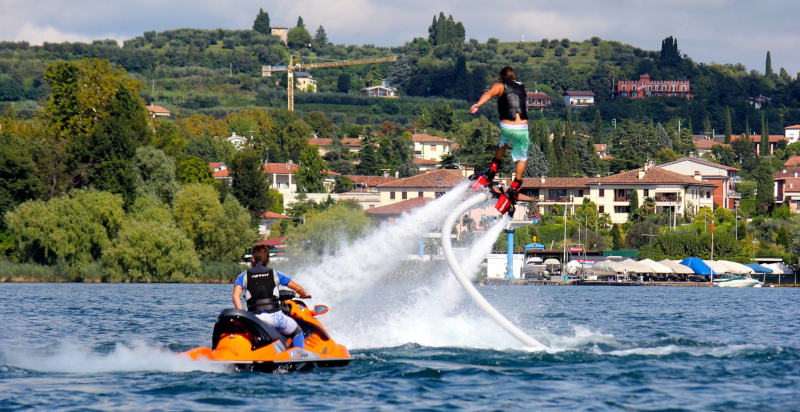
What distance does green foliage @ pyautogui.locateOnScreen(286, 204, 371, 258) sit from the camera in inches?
2749

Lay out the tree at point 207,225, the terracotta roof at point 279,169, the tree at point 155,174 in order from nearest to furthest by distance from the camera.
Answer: the tree at point 207,225 < the tree at point 155,174 < the terracotta roof at point 279,169

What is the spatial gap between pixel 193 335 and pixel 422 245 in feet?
22.8

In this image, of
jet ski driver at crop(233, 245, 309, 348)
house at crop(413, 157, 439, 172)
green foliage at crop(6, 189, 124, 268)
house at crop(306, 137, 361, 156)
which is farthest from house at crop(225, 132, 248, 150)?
jet ski driver at crop(233, 245, 309, 348)

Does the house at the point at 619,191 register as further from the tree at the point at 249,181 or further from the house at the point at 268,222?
the tree at the point at 249,181

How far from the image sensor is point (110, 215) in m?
68.6

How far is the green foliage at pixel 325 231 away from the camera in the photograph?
69.8 metres

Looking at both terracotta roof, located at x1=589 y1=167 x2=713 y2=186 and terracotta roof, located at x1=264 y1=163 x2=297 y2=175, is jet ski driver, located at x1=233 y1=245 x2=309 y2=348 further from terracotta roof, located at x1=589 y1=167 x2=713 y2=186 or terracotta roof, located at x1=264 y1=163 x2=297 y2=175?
terracotta roof, located at x1=264 y1=163 x2=297 y2=175

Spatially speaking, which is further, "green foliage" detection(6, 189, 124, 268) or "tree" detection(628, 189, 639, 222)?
"tree" detection(628, 189, 639, 222)

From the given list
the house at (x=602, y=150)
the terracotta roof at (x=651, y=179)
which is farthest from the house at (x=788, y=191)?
the house at (x=602, y=150)

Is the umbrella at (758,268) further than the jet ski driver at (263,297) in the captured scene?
Yes

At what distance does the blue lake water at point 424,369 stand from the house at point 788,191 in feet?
369

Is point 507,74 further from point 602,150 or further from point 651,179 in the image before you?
point 602,150

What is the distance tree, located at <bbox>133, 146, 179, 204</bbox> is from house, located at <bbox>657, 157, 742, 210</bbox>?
86.6 m

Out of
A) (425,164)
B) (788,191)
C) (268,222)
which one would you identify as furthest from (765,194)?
(268,222)
